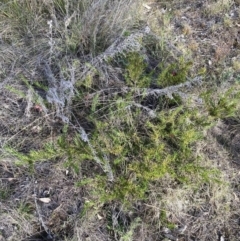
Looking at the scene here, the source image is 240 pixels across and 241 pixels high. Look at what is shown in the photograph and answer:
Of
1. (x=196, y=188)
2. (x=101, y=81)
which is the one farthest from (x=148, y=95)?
(x=196, y=188)

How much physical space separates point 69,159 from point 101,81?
21.7 inches

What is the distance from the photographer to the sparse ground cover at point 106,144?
6.10 ft

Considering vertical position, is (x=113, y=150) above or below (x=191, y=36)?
below

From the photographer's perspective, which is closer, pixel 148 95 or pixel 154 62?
pixel 148 95

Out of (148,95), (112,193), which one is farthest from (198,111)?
(112,193)

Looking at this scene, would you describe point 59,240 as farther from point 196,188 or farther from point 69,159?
point 196,188

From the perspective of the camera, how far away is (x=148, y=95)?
2.15m

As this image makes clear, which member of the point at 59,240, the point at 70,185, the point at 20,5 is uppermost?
the point at 20,5

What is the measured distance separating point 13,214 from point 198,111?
115 cm

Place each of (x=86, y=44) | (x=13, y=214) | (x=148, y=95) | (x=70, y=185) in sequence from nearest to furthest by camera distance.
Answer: (x=13, y=214)
(x=70, y=185)
(x=148, y=95)
(x=86, y=44)

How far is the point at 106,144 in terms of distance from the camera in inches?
74.0

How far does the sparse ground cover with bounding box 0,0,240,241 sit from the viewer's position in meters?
1.86

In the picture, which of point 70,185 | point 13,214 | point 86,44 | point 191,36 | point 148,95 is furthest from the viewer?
point 191,36

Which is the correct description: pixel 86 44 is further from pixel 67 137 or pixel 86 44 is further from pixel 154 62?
pixel 67 137
